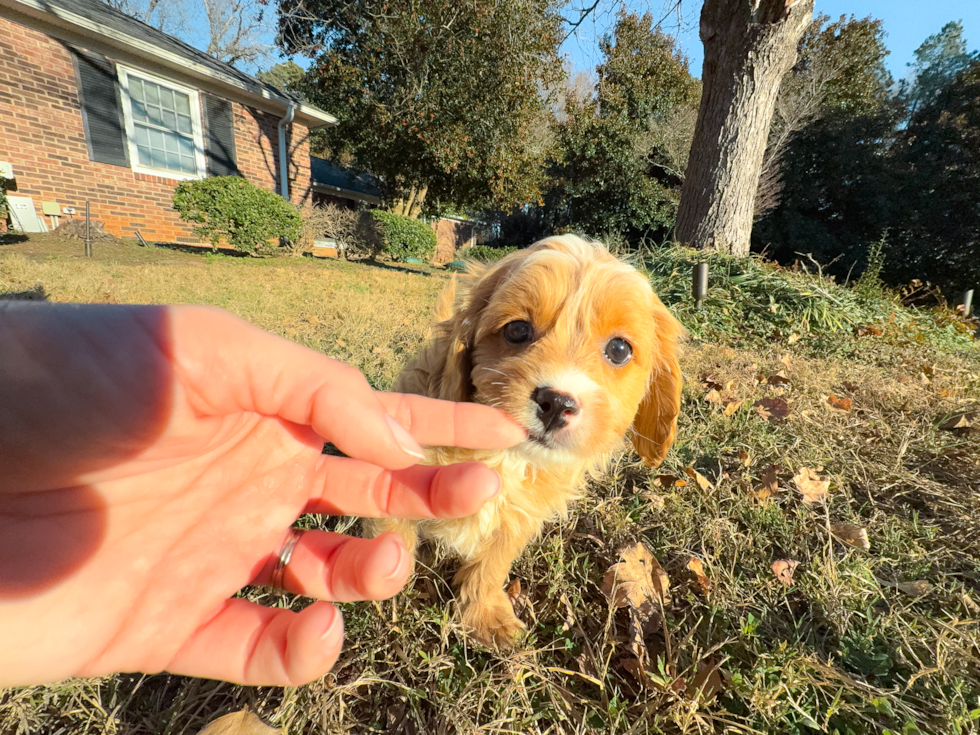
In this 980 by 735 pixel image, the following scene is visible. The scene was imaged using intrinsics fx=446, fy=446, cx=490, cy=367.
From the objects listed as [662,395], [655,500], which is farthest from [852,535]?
[662,395]

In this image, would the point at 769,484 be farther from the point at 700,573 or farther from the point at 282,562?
the point at 282,562

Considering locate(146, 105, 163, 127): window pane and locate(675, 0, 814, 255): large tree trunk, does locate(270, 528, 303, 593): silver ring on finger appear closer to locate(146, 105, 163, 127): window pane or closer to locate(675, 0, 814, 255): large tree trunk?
locate(675, 0, 814, 255): large tree trunk

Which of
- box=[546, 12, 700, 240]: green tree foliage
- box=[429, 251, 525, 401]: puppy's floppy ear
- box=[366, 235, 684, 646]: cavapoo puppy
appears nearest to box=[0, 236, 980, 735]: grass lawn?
box=[366, 235, 684, 646]: cavapoo puppy

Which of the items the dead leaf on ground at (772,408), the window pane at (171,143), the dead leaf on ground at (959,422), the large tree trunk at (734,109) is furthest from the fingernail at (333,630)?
the window pane at (171,143)

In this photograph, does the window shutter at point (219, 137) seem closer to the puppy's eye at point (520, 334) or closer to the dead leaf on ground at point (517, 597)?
the puppy's eye at point (520, 334)

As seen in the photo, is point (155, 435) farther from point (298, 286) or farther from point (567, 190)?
point (567, 190)

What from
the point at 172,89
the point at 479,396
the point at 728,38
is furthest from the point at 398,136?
the point at 479,396
